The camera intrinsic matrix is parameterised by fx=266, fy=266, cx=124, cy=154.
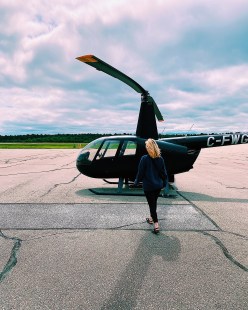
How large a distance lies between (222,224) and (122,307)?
3.55m

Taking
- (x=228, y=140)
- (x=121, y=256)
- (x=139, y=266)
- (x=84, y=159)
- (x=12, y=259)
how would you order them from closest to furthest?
(x=139, y=266)
(x=12, y=259)
(x=121, y=256)
(x=84, y=159)
(x=228, y=140)

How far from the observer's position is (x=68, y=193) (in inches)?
351

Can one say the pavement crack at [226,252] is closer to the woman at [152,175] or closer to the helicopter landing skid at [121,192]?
the woman at [152,175]

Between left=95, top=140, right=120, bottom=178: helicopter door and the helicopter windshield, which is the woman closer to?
left=95, top=140, right=120, bottom=178: helicopter door

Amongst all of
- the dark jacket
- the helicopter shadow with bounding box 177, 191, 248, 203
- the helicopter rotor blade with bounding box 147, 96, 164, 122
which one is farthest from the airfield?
the helicopter rotor blade with bounding box 147, 96, 164, 122

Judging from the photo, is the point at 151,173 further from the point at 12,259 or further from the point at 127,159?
the point at 127,159

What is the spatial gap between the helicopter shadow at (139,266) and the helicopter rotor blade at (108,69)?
4.24 meters

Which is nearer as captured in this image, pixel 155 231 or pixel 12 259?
pixel 12 259

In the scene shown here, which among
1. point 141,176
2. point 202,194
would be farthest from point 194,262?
point 202,194

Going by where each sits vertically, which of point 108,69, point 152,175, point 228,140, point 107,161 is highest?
point 108,69

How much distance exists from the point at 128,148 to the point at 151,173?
4.06 m

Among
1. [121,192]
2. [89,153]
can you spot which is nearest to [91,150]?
[89,153]

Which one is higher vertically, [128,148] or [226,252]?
[128,148]

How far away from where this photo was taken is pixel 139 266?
3809mm
